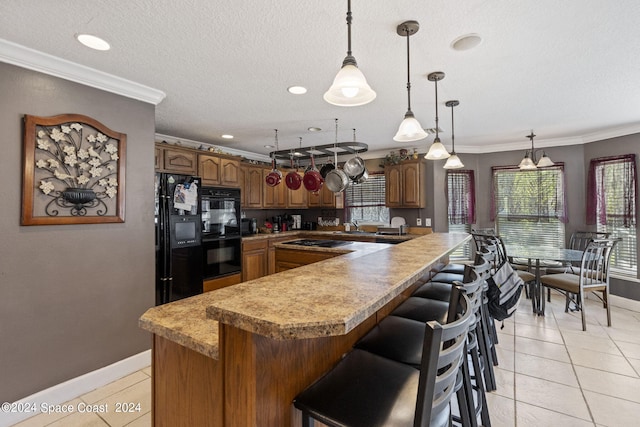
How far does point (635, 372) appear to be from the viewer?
2342 mm

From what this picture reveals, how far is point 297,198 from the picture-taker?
5684mm

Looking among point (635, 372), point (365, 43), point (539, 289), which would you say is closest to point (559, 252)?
point (539, 289)

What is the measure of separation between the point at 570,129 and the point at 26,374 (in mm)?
6236

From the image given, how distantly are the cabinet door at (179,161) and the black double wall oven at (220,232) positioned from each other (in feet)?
1.07

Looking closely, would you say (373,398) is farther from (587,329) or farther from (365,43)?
(587,329)

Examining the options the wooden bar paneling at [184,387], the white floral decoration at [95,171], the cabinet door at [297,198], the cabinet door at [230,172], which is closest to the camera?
the wooden bar paneling at [184,387]

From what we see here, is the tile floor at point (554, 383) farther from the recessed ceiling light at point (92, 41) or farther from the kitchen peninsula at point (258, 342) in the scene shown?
the recessed ceiling light at point (92, 41)

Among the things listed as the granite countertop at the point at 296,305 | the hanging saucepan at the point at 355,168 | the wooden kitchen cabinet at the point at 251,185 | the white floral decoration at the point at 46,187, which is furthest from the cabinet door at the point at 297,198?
the granite countertop at the point at 296,305

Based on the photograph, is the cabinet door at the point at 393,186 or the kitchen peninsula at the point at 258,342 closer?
the kitchen peninsula at the point at 258,342

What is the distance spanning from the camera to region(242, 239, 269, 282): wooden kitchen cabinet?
4.41 m

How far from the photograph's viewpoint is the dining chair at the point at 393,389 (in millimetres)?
720

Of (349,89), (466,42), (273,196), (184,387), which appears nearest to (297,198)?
(273,196)

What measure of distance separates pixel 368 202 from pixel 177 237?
3.49m

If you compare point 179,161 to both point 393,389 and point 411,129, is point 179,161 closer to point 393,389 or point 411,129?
point 411,129
